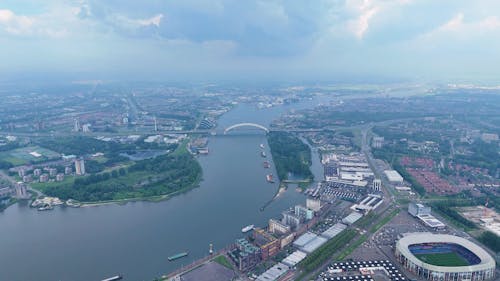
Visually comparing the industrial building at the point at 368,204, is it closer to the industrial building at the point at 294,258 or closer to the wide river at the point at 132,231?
the wide river at the point at 132,231

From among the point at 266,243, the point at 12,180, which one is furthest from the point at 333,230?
the point at 12,180

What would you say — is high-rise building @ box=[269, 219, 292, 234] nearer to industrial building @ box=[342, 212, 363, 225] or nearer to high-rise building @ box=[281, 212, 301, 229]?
high-rise building @ box=[281, 212, 301, 229]

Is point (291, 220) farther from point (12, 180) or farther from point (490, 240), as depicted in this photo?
point (12, 180)

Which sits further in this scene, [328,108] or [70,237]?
[328,108]

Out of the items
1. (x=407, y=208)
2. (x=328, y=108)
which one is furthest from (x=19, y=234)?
(x=328, y=108)

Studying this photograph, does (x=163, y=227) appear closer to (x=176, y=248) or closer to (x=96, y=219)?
(x=176, y=248)

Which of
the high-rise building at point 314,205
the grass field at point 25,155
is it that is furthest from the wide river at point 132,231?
the grass field at point 25,155

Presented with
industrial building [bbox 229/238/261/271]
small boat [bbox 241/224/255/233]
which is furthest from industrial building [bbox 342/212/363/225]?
industrial building [bbox 229/238/261/271]
